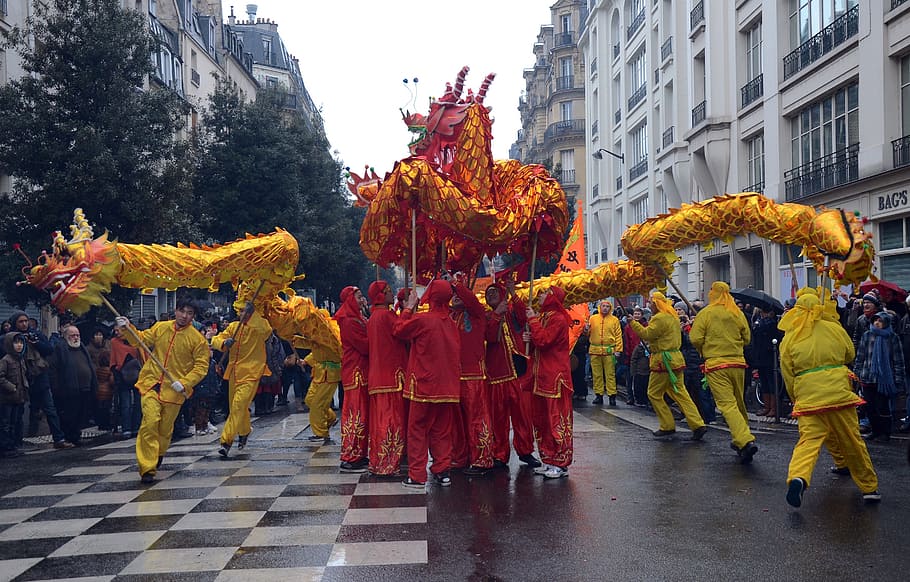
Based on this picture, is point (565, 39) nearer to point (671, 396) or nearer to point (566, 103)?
point (566, 103)

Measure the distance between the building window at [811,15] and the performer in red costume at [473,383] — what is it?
1398 cm

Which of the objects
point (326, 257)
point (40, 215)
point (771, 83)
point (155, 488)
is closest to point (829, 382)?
point (155, 488)

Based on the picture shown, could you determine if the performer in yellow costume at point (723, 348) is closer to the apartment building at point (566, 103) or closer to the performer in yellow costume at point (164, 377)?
the performer in yellow costume at point (164, 377)

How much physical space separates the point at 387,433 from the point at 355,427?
624mm

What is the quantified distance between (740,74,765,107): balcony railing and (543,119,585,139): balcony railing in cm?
3136

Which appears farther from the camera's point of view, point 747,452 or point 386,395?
point 747,452

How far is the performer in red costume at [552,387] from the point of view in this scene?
27.3 ft

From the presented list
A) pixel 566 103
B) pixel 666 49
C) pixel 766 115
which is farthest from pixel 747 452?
pixel 566 103

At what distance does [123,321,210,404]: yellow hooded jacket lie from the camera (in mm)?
8836

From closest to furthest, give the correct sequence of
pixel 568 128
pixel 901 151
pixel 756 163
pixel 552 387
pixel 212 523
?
pixel 212 523 < pixel 552 387 < pixel 901 151 < pixel 756 163 < pixel 568 128

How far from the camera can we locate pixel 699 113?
27.9 meters

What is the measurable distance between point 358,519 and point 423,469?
1245 mm

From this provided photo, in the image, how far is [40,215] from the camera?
15.6 m

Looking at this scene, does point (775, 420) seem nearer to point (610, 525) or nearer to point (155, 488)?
point (610, 525)
